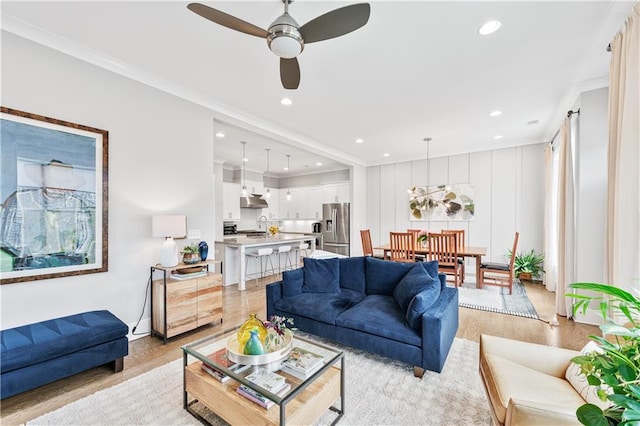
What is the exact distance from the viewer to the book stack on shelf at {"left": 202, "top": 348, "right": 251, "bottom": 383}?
1700mm

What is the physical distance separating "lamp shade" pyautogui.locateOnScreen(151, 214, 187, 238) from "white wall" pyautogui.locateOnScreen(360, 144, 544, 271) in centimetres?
A: 555

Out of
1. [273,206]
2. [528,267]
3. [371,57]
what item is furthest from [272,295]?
[273,206]

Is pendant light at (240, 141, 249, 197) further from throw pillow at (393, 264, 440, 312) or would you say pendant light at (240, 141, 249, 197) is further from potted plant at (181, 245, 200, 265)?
throw pillow at (393, 264, 440, 312)

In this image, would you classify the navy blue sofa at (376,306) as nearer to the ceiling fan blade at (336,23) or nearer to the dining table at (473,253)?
the dining table at (473,253)

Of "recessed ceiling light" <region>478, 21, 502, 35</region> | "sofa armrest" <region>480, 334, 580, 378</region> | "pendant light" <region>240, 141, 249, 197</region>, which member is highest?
"recessed ceiling light" <region>478, 21, 502, 35</region>

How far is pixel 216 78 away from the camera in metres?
3.11

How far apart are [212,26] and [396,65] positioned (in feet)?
5.75

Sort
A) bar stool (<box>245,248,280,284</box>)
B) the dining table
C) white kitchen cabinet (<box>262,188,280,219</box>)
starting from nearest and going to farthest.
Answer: the dining table
bar stool (<box>245,248,280,284</box>)
white kitchen cabinet (<box>262,188,280,219</box>)

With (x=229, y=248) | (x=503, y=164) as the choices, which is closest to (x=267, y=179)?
(x=229, y=248)

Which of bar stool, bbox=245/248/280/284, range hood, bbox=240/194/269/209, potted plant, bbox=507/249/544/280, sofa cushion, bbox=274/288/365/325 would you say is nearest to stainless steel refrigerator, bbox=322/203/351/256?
range hood, bbox=240/194/269/209

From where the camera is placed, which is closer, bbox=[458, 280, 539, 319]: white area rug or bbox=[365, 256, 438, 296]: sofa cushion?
bbox=[365, 256, 438, 296]: sofa cushion

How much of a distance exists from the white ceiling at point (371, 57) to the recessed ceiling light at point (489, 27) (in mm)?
44

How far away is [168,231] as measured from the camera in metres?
2.95

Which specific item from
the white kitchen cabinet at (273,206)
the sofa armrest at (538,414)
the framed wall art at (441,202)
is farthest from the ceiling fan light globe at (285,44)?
the white kitchen cabinet at (273,206)
